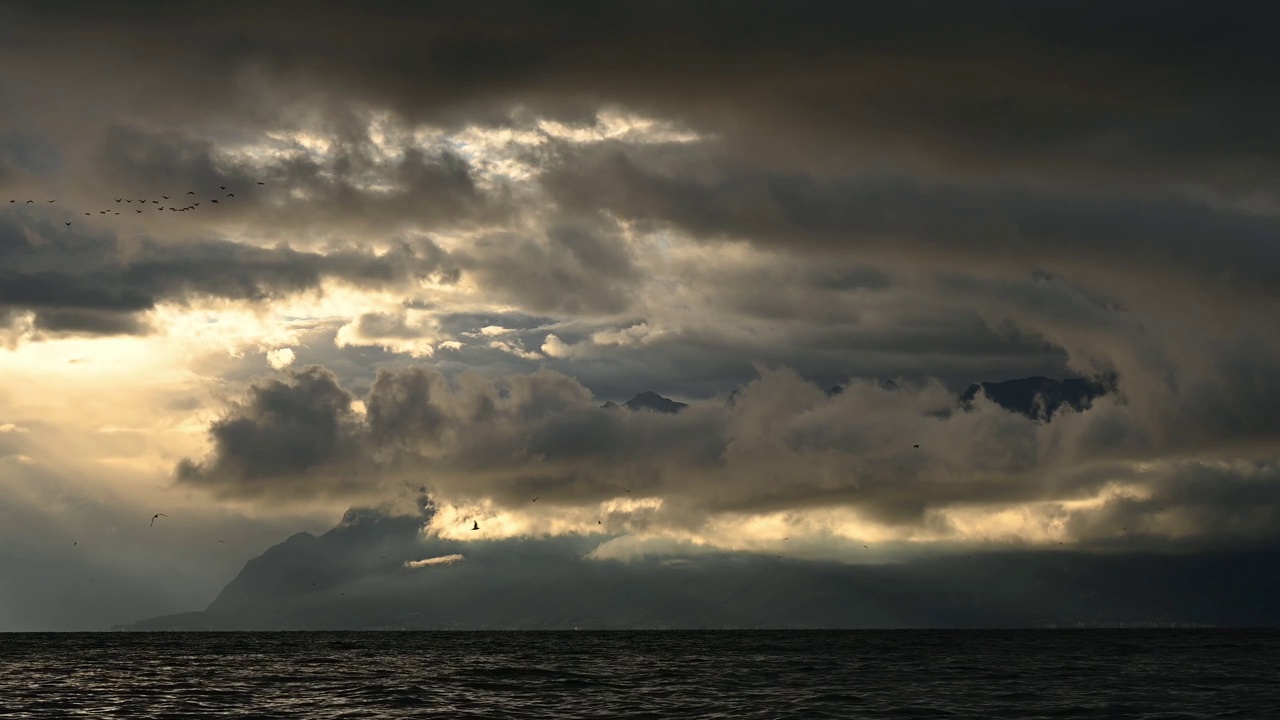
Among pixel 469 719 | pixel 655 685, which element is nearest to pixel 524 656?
pixel 655 685

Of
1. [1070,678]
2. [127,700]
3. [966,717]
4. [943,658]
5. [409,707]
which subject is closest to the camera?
[966,717]

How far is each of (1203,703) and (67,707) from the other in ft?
317

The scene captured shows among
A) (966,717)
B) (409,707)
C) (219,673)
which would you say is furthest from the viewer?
(219,673)

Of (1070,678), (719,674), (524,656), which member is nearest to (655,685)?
(719,674)

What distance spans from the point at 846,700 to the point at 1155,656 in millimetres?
119531

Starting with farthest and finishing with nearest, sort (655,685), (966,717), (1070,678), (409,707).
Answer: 1. (1070,678)
2. (655,685)
3. (409,707)
4. (966,717)

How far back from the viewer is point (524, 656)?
19750cm

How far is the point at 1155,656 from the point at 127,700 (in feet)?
532

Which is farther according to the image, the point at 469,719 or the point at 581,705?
the point at 581,705

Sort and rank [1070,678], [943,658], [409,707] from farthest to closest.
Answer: [943,658], [1070,678], [409,707]

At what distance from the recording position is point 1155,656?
195250 mm

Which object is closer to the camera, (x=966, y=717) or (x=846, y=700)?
(x=966, y=717)

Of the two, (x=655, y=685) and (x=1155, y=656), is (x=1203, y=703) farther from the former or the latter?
(x=1155, y=656)

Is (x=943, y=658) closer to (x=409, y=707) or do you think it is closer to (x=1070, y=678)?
(x=1070, y=678)
